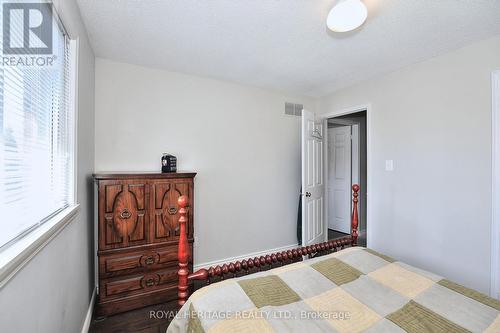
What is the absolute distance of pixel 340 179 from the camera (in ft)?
15.0

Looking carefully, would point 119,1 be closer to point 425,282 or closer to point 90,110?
point 90,110

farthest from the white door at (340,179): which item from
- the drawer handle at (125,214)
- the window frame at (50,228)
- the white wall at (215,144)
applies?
the window frame at (50,228)

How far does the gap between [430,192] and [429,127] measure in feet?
2.20

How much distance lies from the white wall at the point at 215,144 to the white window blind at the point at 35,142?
936 mm

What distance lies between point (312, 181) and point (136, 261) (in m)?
2.28

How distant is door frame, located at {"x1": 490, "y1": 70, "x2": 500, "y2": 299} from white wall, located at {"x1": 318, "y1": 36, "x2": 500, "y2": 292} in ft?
0.11

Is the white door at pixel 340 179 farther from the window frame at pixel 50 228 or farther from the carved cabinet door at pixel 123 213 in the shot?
the window frame at pixel 50 228

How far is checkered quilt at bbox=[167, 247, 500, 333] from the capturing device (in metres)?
0.98

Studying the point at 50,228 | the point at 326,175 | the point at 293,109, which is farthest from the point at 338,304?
the point at 293,109

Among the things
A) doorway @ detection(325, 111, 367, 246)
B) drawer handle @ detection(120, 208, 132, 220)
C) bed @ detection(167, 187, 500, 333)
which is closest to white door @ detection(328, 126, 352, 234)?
doorway @ detection(325, 111, 367, 246)

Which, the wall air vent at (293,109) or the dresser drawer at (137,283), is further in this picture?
the wall air vent at (293,109)

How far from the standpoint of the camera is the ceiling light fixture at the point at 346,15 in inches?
57.4

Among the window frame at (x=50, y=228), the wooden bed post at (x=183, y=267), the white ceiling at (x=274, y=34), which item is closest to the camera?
the window frame at (x=50, y=228)

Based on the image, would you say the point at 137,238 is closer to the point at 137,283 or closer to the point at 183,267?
→ the point at 137,283
